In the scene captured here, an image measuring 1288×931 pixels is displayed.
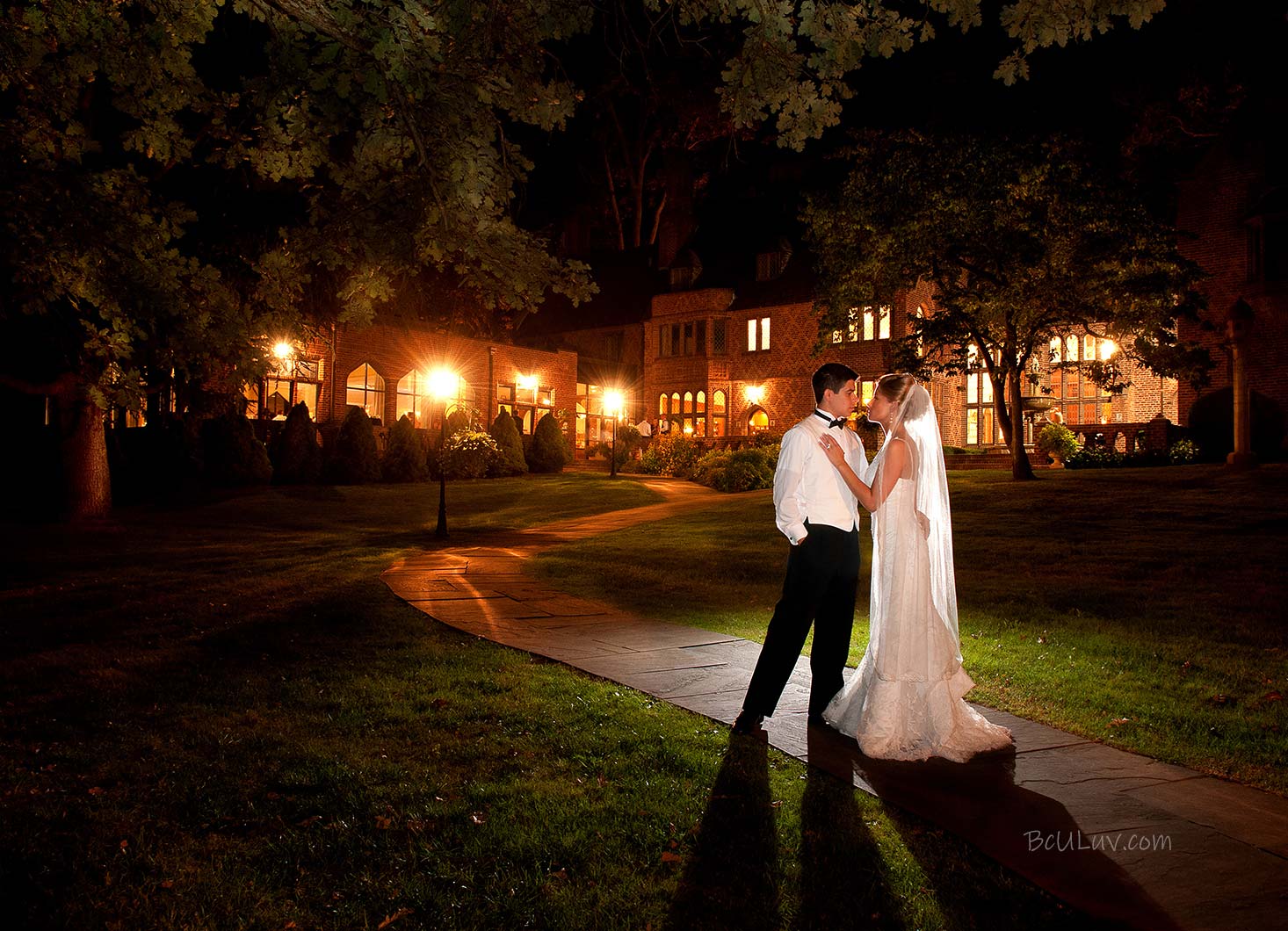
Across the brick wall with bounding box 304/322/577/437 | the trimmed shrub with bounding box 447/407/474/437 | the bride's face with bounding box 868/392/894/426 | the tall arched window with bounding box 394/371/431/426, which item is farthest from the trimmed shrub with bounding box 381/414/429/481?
the bride's face with bounding box 868/392/894/426

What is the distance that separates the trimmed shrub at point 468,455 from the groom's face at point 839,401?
25512 mm

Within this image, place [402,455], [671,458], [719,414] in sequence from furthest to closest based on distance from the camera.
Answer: [719,414] < [671,458] < [402,455]

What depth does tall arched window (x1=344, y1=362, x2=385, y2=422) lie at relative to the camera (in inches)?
1307

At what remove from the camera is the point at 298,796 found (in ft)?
14.2

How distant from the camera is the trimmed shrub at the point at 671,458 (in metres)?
31.8

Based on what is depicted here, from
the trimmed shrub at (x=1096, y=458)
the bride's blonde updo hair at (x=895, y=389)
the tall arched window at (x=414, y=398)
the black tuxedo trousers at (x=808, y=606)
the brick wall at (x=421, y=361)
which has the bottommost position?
the black tuxedo trousers at (x=808, y=606)

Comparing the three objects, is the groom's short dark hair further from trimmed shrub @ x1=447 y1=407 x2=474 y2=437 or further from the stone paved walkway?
trimmed shrub @ x1=447 y1=407 x2=474 y2=437

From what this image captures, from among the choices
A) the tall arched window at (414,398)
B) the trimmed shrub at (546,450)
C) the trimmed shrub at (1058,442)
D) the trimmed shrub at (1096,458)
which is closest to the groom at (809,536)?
the trimmed shrub at (1096,458)

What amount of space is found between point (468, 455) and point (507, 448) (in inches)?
82.8

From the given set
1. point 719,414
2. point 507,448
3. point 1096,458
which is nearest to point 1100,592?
point 1096,458

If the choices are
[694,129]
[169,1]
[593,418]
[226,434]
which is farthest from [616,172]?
[169,1]

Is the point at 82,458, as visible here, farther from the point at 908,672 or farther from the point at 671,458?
the point at 671,458

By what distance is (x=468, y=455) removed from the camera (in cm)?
2994

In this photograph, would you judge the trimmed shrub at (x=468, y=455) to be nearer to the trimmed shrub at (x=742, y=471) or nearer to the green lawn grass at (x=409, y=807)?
the trimmed shrub at (x=742, y=471)
